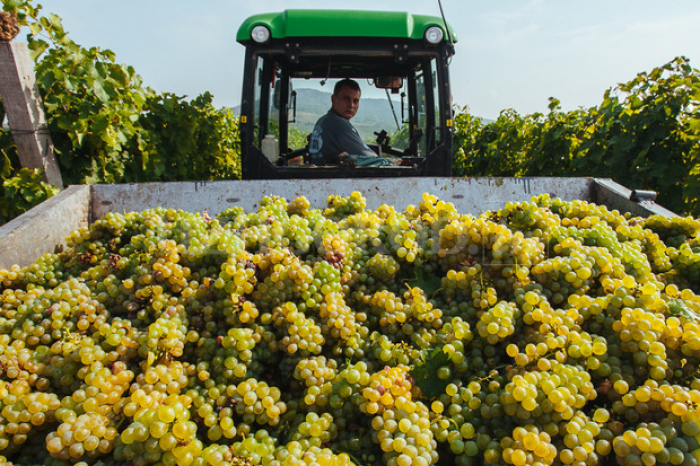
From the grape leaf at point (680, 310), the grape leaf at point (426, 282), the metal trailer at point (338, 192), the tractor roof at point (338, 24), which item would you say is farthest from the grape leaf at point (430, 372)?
the tractor roof at point (338, 24)

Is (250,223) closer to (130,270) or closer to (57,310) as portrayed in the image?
(130,270)

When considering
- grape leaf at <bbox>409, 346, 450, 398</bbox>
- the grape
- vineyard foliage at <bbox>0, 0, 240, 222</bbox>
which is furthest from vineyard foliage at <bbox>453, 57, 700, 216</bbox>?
vineyard foliage at <bbox>0, 0, 240, 222</bbox>

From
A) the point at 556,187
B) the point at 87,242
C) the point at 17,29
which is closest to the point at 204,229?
the point at 87,242

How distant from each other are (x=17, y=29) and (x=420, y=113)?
11.8 feet

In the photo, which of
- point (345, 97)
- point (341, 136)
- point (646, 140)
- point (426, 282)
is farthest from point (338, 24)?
point (646, 140)

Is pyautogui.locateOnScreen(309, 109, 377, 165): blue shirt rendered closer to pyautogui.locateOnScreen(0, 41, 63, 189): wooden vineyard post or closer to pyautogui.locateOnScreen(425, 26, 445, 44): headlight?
pyautogui.locateOnScreen(425, 26, 445, 44): headlight

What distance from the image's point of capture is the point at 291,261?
1.39 meters

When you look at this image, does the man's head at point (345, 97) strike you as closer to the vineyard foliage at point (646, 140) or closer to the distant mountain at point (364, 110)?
the distant mountain at point (364, 110)

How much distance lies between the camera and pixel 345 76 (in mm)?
4672

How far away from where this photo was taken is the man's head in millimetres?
4555

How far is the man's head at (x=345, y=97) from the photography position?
455 cm

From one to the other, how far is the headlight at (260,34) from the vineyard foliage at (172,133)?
164 centimetres

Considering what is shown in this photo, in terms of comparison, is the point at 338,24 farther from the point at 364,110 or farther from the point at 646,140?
the point at 646,140

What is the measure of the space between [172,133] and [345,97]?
8.66 ft
